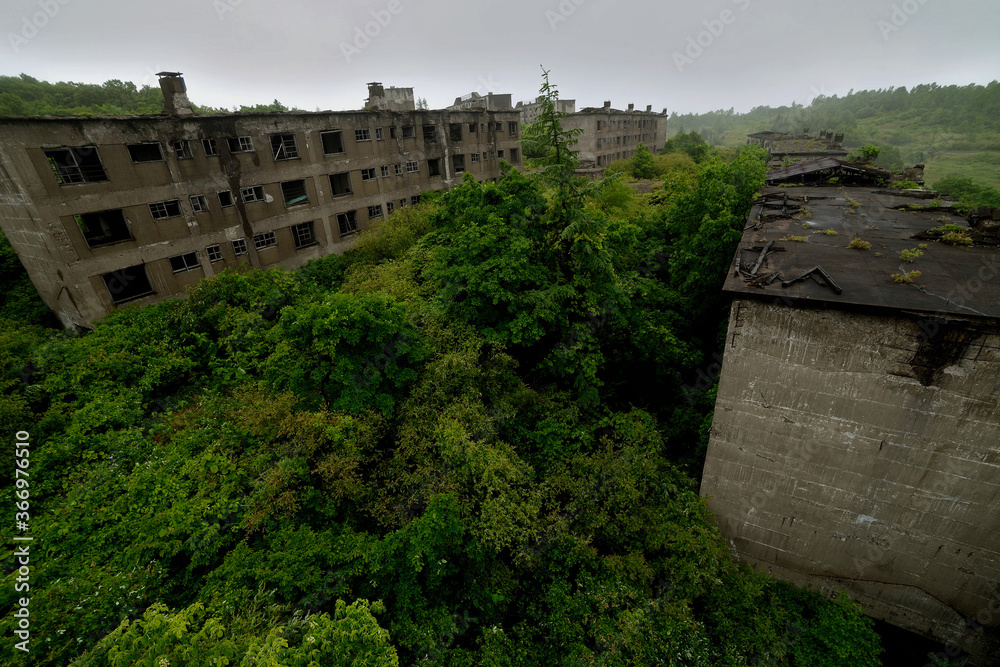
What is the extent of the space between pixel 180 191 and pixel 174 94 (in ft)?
15.9

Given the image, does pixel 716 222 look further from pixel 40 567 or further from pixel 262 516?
pixel 40 567

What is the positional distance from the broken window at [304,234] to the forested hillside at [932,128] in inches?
3317

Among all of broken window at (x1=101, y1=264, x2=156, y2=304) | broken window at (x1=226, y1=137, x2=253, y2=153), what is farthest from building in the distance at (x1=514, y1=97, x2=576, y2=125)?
broken window at (x1=101, y1=264, x2=156, y2=304)

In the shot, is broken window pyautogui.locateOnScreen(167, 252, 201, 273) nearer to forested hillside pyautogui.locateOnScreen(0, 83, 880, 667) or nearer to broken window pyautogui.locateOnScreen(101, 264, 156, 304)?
broken window pyautogui.locateOnScreen(101, 264, 156, 304)

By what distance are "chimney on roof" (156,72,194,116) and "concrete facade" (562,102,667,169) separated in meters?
37.5

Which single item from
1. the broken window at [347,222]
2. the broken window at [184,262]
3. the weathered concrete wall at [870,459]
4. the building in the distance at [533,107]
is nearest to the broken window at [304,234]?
the broken window at [347,222]

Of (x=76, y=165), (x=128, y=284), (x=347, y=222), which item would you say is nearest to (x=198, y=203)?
(x=76, y=165)

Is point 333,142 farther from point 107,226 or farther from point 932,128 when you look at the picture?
point 932,128

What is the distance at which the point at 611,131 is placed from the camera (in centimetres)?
5806

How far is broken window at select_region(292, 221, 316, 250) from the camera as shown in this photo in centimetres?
2620

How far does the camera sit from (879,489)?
10383 mm

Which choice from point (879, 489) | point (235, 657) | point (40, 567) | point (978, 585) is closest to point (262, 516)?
point (235, 657)

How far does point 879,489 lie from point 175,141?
29737 millimetres

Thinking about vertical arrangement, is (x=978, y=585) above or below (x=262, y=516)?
below
